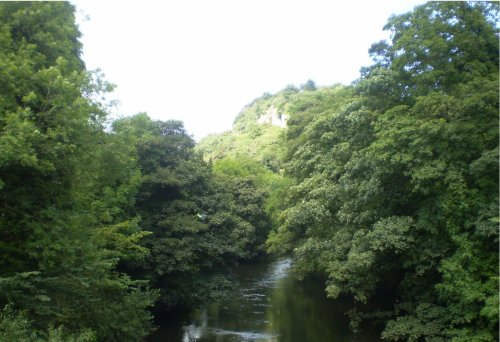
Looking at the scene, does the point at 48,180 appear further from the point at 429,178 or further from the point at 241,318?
the point at 241,318

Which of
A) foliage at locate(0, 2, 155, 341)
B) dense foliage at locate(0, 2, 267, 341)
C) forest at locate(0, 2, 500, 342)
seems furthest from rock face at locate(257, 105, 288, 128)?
foliage at locate(0, 2, 155, 341)

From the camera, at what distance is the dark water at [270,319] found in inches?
771

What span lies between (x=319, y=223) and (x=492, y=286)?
9.93 metres

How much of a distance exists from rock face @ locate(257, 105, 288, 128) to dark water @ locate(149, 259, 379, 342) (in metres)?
75.1

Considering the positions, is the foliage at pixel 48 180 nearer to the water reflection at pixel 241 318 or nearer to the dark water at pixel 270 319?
the water reflection at pixel 241 318

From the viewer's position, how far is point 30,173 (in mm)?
11000

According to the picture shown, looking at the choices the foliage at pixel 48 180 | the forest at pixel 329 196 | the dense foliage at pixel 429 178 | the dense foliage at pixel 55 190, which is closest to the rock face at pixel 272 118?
the forest at pixel 329 196

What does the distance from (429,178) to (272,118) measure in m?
102

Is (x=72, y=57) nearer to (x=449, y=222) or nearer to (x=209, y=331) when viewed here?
(x=449, y=222)

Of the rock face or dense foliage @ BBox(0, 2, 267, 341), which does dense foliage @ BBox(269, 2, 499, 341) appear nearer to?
dense foliage @ BBox(0, 2, 267, 341)

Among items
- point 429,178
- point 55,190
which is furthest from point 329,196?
point 55,190

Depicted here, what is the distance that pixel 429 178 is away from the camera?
489 inches

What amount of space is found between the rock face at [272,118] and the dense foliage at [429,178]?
85602 millimetres

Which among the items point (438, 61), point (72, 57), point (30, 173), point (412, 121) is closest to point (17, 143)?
point (30, 173)
